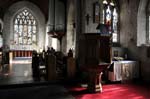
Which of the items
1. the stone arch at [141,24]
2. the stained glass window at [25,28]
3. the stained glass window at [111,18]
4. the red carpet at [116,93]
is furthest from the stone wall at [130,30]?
the stained glass window at [25,28]

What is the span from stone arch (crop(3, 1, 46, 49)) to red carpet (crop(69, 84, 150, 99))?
456 inches

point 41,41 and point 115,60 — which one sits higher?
point 41,41

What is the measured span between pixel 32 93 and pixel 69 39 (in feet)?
18.0

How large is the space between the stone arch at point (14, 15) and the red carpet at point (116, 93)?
Answer: 38.0 feet

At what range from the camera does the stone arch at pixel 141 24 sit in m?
7.75

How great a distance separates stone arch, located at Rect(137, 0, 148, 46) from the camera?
7.75 m

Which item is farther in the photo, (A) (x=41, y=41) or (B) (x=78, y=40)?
(A) (x=41, y=41)

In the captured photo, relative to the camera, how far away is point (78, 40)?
7.52m

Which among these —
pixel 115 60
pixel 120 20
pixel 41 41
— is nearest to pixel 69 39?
pixel 120 20

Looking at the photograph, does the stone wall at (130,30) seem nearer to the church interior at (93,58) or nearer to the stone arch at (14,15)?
the church interior at (93,58)

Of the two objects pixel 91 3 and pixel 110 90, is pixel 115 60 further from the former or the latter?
pixel 91 3

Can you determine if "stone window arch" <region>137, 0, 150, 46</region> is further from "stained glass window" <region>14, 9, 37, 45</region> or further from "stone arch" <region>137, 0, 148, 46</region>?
"stained glass window" <region>14, 9, 37, 45</region>

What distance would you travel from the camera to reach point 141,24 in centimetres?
782

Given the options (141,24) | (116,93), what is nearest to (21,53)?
(141,24)
